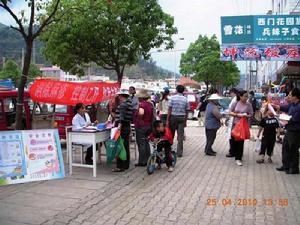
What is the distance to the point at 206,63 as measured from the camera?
5038 cm

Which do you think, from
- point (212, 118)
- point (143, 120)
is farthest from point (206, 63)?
point (143, 120)

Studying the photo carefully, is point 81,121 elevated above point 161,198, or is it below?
above

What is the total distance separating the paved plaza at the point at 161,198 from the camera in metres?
5.63

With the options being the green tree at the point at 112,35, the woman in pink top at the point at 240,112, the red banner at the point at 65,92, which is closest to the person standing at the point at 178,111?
the woman in pink top at the point at 240,112

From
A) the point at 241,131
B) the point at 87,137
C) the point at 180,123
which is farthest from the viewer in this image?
the point at 180,123

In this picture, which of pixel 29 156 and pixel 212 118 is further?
pixel 212 118

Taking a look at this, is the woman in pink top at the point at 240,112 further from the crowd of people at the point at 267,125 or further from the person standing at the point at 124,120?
the person standing at the point at 124,120

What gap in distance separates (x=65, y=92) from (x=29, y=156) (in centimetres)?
295

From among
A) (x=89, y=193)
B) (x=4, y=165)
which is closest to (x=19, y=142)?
(x=4, y=165)

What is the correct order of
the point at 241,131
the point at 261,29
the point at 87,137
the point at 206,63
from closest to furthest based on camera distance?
the point at 87,137 → the point at 241,131 → the point at 261,29 → the point at 206,63

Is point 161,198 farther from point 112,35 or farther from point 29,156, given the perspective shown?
point 112,35

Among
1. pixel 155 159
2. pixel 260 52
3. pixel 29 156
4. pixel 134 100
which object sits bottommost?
pixel 155 159

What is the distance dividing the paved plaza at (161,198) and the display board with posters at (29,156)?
0.22 m

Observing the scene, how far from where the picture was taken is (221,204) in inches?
247
